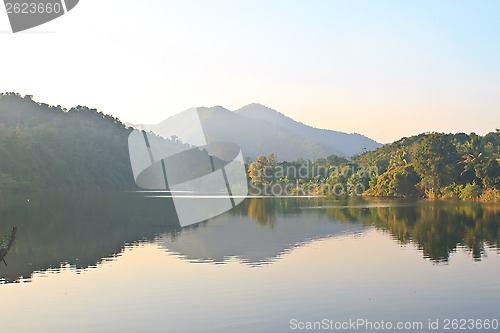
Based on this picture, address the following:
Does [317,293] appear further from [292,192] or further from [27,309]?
[292,192]

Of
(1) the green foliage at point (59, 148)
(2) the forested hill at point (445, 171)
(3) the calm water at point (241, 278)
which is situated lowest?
(3) the calm water at point (241, 278)

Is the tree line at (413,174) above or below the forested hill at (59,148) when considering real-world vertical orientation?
below

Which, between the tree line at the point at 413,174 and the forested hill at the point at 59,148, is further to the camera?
the forested hill at the point at 59,148

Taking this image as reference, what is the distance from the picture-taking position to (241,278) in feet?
74.2

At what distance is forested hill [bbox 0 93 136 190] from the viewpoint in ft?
413

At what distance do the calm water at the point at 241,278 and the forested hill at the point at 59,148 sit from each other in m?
90.8

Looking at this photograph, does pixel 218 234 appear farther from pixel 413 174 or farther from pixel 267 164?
pixel 267 164

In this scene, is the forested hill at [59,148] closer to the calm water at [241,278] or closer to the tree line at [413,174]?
the tree line at [413,174]

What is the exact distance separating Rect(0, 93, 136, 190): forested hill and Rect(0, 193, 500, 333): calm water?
90802 mm

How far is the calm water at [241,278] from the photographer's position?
55.2 feet

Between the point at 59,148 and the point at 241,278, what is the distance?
438 feet

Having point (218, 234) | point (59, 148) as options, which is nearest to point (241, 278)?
point (218, 234)

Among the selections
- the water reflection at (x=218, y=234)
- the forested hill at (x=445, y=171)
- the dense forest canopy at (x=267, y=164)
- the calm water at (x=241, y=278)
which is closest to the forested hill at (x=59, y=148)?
the dense forest canopy at (x=267, y=164)

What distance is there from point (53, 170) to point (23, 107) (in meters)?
41.2
